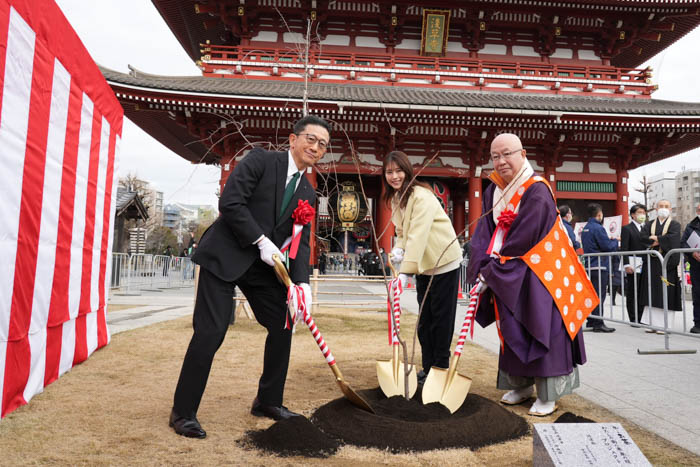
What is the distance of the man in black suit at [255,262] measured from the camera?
214 cm

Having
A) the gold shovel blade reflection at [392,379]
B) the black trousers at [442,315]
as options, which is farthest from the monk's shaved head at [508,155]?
the gold shovel blade reflection at [392,379]

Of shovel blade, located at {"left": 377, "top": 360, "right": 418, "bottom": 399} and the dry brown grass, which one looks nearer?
the dry brown grass

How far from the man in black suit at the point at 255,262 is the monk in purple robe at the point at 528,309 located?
3.62ft

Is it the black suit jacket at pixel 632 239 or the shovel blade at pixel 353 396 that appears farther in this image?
the black suit jacket at pixel 632 239

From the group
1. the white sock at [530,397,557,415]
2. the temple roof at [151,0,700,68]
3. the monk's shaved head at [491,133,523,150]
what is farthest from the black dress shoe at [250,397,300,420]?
the temple roof at [151,0,700,68]

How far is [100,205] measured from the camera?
386cm

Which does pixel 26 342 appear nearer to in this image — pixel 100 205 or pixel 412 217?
pixel 100 205

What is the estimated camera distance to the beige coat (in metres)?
2.86

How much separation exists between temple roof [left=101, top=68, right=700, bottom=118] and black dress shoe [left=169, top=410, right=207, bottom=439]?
9193mm

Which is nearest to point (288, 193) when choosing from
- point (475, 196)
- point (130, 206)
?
point (475, 196)

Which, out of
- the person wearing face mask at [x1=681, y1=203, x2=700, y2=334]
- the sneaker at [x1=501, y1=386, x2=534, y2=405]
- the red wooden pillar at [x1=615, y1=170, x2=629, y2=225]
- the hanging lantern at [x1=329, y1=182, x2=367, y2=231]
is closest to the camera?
the sneaker at [x1=501, y1=386, x2=534, y2=405]

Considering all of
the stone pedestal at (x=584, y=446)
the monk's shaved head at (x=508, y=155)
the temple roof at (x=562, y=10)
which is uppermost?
the temple roof at (x=562, y=10)

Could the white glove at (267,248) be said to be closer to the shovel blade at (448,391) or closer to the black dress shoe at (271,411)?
the black dress shoe at (271,411)

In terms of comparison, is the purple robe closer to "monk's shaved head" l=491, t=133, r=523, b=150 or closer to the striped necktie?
"monk's shaved head" l=491, t=133, r=523, b=150
